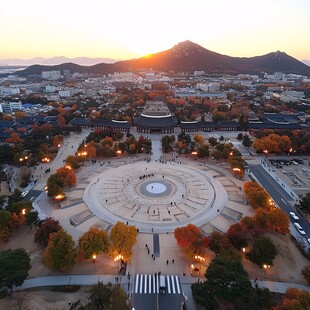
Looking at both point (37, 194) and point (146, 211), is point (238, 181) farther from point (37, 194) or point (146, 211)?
point (37, 194)

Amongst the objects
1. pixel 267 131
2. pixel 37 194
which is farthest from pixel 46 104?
pixel 267 131

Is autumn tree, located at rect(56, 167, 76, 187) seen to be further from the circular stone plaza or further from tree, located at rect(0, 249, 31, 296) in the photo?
tree, located at rect(0, 249, 31, 296)

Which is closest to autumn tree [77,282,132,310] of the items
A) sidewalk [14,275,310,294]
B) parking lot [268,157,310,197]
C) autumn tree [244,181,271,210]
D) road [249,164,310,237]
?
sidewalk [14,275,310,294]

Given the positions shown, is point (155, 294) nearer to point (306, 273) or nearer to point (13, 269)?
point (13, 269)

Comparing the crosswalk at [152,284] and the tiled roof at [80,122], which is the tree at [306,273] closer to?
the crosswalk at [152,284]

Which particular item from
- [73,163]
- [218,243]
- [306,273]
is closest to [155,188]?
[73,163]
